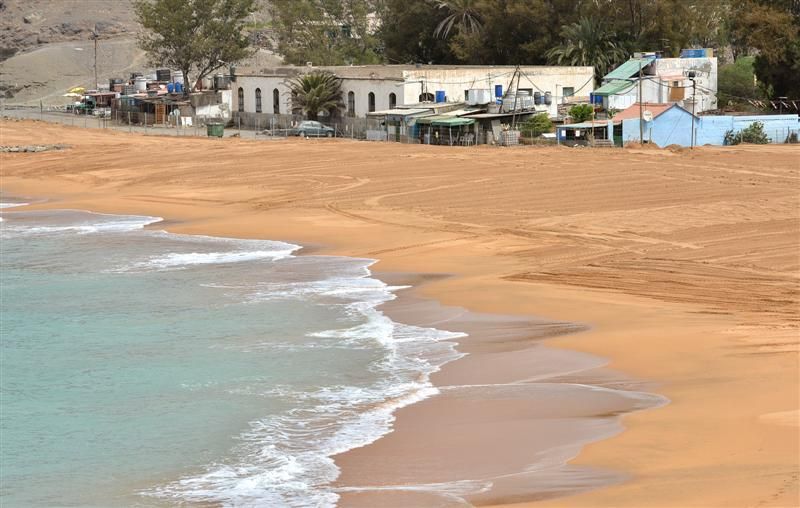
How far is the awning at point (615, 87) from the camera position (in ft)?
208

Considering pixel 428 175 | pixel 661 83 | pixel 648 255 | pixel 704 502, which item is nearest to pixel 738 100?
pixel 661 83

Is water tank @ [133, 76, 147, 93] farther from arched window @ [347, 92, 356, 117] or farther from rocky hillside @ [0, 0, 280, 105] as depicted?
arched window @ [347, 92, 356, 117]

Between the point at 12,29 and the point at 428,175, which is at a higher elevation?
the point at 12,29

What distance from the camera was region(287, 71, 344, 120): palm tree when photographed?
6525 cm

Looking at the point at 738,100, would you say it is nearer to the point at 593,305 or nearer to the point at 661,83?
the point at 661,83

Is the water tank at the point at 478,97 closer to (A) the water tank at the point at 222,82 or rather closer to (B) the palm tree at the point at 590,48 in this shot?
(B) the palm tree at the point at 590,48

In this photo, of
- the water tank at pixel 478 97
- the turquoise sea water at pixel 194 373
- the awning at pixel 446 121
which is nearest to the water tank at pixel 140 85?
the water tank at pixel 478 97

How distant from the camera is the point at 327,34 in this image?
326ft

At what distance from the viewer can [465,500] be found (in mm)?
12219

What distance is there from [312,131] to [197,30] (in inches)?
1107

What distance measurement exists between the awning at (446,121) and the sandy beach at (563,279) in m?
4.05

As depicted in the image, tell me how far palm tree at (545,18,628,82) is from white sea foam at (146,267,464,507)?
55.3 meters

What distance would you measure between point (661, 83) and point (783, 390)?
50918mm

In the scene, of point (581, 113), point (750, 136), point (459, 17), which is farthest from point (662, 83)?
point (459, 17)
